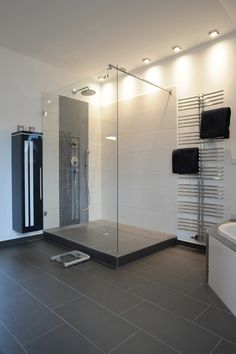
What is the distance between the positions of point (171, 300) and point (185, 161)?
6.22 feet

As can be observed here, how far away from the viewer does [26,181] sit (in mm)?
3574

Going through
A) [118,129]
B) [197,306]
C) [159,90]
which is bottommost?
[197,306]

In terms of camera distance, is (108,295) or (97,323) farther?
(108,295)

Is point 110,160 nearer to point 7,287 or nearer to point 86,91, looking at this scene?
point 86,91

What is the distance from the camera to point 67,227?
13.3 ft

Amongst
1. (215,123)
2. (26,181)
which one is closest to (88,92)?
(26,181)

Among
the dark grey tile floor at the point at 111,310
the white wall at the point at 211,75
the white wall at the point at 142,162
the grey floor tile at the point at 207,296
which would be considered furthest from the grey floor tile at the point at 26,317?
the white wall at the point at 211,75

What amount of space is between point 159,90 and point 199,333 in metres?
3.27

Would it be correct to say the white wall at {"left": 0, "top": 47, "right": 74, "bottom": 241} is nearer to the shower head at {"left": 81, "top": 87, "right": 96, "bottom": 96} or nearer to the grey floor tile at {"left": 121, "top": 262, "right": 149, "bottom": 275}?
the shower head at {"left": 81, "top": 87, "right": 96, "bottom": 96}

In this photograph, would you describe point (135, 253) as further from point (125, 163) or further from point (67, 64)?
point (67, 64)

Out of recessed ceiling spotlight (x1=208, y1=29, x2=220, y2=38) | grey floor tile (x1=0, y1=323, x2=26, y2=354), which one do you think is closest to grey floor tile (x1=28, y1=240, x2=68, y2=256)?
grey floor tile (x1=0, y1=323, x2=26, y2=354)

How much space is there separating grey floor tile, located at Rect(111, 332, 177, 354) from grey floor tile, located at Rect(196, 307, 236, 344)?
40 cm

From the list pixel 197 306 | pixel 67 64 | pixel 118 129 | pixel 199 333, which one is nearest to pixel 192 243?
pixel 197 306

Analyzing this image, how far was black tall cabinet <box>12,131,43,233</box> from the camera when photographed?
11.6 ft
